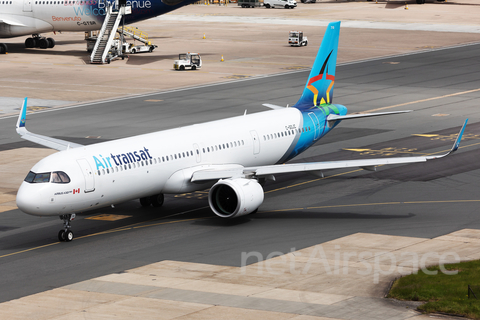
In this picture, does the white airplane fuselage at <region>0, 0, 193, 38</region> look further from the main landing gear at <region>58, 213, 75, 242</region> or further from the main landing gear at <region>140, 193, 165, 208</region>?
the main landing gear at <region>58, 213, 75, 242</region>

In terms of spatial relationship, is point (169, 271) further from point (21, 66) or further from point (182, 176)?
point (21, 66)

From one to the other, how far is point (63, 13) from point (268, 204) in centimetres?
6931

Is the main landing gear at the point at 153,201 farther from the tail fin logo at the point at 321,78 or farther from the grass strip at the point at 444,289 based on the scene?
the grass strip at the point at 444,289

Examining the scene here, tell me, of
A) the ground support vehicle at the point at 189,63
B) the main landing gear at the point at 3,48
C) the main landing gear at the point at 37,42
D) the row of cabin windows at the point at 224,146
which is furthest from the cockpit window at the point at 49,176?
the main landing gear at the point at 37,42

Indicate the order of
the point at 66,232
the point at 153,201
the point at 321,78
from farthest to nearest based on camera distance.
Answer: the point at 321,78 → the point at 153,201 → the point at 66,232

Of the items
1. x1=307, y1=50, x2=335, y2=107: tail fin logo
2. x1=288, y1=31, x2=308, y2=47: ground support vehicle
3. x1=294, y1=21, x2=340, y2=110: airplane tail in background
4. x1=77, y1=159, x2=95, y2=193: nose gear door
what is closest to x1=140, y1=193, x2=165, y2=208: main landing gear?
x1=77, y1=159, x2=95, y2=193: nose gear door

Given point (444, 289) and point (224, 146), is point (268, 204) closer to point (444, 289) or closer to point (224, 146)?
point (224, 146)

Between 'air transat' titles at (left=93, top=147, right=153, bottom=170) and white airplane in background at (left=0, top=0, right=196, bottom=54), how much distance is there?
6815 cm

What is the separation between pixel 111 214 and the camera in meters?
37.8

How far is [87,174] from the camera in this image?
32.5m

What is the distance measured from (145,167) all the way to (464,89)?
50669 mm

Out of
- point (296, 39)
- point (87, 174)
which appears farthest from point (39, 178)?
point (296, 39)

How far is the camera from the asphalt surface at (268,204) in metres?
31.0

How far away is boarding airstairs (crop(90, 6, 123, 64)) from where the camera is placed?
96188 millimetres
